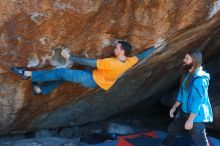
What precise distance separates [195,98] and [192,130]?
2.12 feet

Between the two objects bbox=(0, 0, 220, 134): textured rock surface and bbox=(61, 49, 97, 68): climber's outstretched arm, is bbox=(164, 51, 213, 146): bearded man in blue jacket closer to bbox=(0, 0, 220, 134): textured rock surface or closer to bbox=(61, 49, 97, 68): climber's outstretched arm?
bbox=(0, 0, 220, 134): textured rock surface

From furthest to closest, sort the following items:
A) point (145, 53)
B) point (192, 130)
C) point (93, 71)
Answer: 1. point (145, 53)
2. point (93, 71)
3. point (192, 130)

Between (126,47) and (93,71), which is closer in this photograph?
(126,47)

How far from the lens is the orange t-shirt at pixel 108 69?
5996 mm

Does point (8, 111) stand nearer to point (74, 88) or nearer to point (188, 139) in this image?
point (74, 88)

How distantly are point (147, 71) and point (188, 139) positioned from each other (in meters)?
1.53

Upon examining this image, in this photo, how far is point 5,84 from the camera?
6.29m

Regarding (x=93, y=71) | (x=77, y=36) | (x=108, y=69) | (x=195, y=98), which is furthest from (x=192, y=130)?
(x=77, y=36)

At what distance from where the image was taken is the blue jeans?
5922 millimetres

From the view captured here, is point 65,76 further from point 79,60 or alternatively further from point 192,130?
point 192,130

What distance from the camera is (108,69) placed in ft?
19.7

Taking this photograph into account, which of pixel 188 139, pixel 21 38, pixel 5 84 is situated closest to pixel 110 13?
pixel 21 38

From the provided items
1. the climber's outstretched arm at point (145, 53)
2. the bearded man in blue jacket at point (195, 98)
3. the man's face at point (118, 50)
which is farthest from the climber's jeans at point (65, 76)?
the bearded man in blue jacket at point (195, 98)

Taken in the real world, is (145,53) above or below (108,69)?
above
